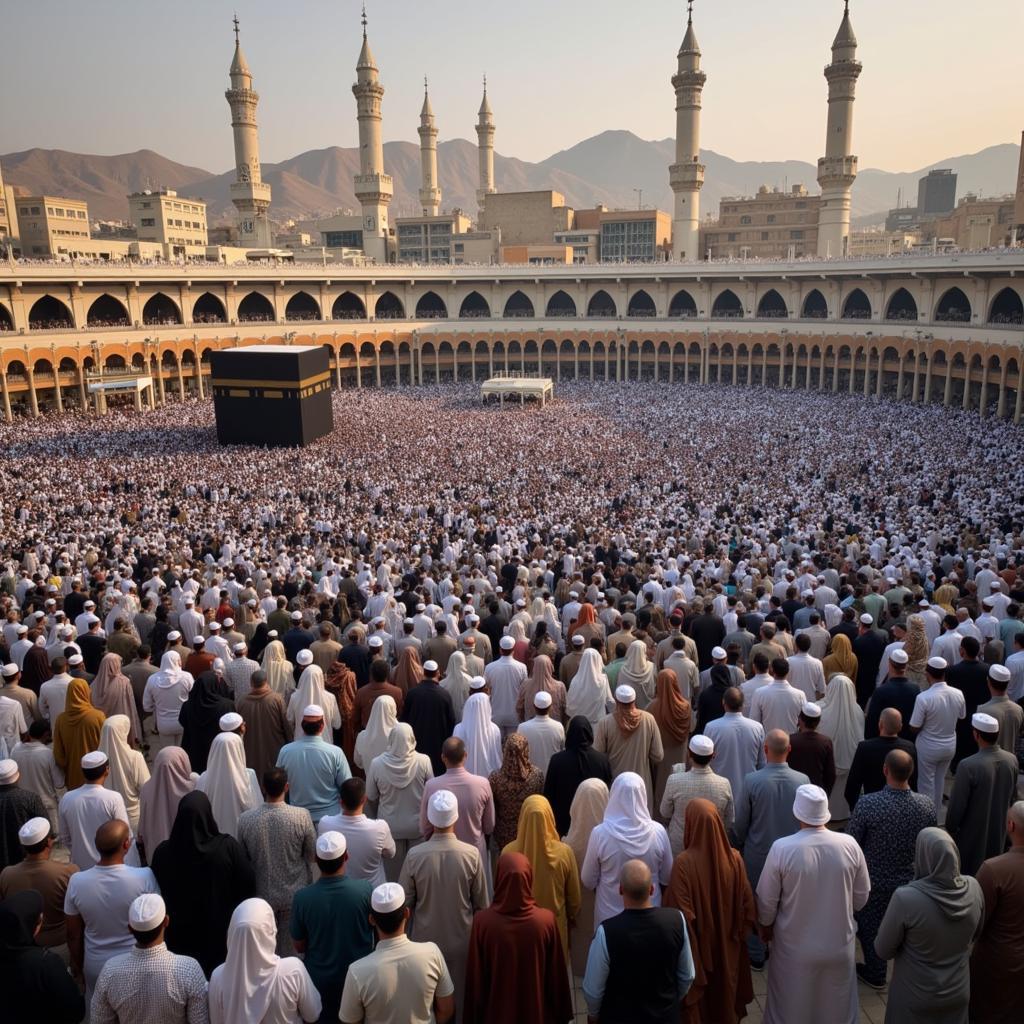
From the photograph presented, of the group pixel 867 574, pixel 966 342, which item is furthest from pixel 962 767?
pixel 966 342

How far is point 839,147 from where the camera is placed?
137 ft

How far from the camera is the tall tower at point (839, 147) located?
41094 millimetres

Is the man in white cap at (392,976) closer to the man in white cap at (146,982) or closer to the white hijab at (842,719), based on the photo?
the man in white cap at (146,982)

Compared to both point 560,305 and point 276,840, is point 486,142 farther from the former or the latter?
point 276,840

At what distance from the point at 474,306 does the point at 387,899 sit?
4735cm

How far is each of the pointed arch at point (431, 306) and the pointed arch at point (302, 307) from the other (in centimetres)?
647

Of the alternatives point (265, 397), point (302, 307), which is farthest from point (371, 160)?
point (265, 397)

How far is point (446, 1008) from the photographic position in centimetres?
299

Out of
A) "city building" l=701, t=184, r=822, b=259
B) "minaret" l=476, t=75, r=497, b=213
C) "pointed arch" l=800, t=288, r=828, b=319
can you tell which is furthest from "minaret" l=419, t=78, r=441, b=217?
"pointed arch" l=800, t=288, r=828, b=319

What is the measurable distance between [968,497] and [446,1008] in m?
15.6

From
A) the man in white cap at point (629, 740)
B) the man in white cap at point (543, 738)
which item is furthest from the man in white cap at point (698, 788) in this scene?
the man in white cap at point (543, 738)

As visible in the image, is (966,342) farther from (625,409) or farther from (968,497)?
(968,497)

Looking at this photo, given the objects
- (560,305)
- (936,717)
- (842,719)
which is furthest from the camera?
(560,305)

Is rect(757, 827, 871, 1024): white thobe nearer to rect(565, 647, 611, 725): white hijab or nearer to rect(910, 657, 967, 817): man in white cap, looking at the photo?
rect(910, 657, 967, 817): man in white cap
